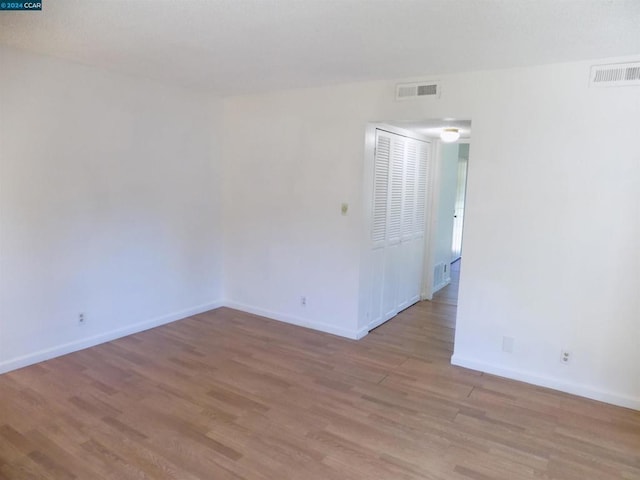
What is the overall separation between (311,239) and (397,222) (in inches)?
43.1

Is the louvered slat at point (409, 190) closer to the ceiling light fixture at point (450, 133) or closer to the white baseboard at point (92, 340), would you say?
the ceiling light fixture at point (450, 133)

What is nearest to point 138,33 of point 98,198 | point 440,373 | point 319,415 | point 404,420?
point 98,198

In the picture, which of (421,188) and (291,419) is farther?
(421,188)

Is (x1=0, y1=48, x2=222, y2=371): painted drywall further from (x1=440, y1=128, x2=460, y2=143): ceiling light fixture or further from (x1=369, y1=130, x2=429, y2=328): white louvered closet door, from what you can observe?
(x1=440, y1=128, x2=460, y2=143): ceiling light fixture

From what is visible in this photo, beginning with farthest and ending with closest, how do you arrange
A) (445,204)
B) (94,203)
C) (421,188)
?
(445,204) → (421,188) → (94,203)

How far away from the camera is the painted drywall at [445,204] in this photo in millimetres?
5520

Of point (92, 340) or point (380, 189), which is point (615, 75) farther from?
point (92, 340)

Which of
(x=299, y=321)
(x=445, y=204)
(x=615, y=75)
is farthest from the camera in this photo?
(x=445, y=204)

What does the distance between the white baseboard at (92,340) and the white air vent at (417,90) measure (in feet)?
10.7

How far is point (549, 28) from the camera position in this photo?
93.0 inches

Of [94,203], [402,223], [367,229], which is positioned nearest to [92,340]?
[94,203]

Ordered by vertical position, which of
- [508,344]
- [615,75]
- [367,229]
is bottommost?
[508,344]

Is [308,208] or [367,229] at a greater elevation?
[308,208]

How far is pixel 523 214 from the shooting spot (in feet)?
10.5
